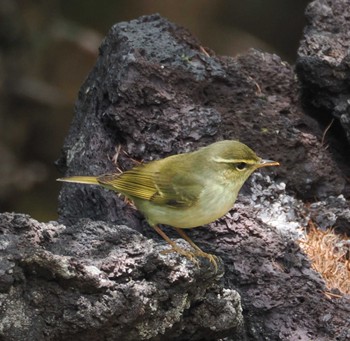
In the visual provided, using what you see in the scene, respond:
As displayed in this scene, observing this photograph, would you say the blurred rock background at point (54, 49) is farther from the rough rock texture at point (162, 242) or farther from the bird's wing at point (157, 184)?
the bird's wing at point (157, 184)

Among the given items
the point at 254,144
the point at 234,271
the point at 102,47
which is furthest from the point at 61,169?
the point at 234,271

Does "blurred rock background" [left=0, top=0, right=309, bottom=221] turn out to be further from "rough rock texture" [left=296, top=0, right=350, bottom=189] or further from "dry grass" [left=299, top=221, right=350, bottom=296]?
"dry grass" [left=299, top=221, right=350, bottom=296]

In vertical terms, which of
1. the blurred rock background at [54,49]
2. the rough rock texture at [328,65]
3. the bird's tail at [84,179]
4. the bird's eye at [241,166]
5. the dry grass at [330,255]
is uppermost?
the rough rock texture at [328,65]

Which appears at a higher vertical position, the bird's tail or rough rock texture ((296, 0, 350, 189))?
rough rock texture ((296, 0, 350, 189))

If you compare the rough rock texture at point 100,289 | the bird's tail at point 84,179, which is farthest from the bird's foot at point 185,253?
the bird's tail at point 84,179

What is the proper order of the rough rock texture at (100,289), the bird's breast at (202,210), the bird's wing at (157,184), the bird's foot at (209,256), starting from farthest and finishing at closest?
the bird's wing at (157,184) → the bird's breast at (202,210) → the bird's foot at (209,256) → the rough rock texture at (100,289)

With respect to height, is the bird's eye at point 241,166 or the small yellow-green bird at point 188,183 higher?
the bird's eye at point 241,166

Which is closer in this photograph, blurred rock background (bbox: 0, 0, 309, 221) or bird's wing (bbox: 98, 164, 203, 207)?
bird's wing (bbox: 98, 164, 203, 207)

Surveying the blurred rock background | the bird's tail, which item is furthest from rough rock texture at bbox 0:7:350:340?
the blurred rock background
